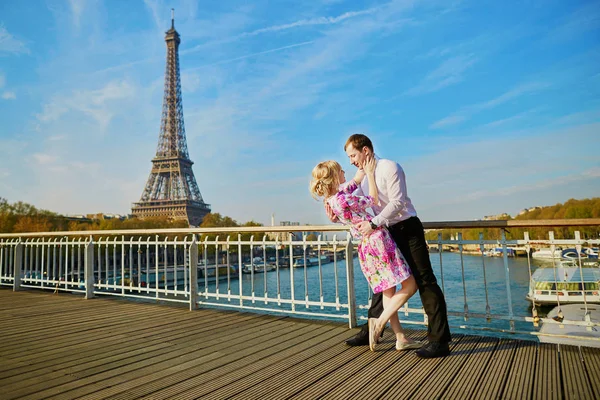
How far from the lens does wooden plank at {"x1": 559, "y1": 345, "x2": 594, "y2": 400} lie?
2.04m

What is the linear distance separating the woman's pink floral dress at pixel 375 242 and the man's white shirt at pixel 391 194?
11cm

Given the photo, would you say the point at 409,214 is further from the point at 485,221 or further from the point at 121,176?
the point at 121,176

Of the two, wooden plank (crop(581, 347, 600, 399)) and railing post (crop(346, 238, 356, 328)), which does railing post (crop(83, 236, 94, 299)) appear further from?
wooden plank (crop(581, 347, 600, 399))

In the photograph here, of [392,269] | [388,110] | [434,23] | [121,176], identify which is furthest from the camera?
[121,176]

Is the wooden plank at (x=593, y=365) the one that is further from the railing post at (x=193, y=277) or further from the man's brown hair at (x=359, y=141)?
the railing post at (x=193, y=277)

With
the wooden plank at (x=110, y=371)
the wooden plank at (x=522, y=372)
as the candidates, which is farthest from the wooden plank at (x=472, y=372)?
the wooden plank at (x=110, y=371)

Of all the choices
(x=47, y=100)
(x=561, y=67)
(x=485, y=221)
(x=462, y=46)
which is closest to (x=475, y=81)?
(x=561, y=67)

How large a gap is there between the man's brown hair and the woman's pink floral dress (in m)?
0.28

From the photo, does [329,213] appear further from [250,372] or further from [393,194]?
[250,372]

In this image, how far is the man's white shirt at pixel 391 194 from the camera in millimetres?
2615

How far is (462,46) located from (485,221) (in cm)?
1126

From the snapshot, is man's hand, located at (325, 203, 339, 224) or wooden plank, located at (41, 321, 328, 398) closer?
wooden plank, located at (41, 321, 328, 398)

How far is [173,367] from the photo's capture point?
2754mm

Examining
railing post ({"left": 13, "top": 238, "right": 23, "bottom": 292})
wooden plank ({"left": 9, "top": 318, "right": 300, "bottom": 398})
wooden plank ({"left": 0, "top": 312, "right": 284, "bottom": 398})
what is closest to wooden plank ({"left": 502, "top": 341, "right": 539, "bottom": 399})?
wooden plank ({"left": 9, "top": 318, "right": 300, "bottom": 398})
